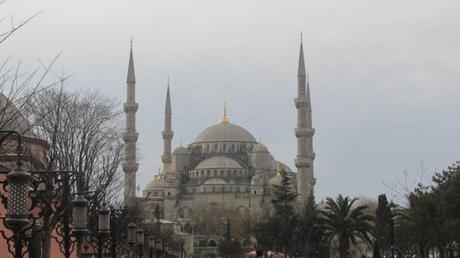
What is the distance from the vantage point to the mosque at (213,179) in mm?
111000

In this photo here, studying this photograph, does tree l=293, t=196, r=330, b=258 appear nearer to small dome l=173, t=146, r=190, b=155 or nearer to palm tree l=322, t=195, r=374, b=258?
palm tree l=322, t=195, r=374, b=258

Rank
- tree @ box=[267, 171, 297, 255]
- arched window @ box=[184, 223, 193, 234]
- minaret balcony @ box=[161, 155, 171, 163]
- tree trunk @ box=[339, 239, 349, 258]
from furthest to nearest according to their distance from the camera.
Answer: minaret balcony @ box=[161, 155, 171, 163]
arched window @ box=[184, 223, 193, 234]
tree @ box=[267, 171, 297, 255]
tree trunk @ box=[339, 239, 349, 258]

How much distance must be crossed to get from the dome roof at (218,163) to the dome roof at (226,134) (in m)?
5.46

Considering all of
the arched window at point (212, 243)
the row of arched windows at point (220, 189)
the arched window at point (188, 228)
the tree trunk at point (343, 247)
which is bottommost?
the tree trunk at point (343, 247)

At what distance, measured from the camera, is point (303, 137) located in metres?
88.7

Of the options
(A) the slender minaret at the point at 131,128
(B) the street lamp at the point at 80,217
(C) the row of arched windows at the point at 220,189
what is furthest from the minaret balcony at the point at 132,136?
(B) the street lamp at the point at 80,217

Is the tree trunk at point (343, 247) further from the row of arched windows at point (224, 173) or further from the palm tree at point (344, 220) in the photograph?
the row of arched windows at point (224, 173)

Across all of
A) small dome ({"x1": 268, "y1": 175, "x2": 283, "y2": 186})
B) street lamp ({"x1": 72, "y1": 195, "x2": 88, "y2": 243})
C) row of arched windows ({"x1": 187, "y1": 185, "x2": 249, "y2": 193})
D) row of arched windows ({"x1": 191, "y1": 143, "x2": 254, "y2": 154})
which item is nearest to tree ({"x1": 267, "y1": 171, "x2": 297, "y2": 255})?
street lamp ({"x1": 72, "y1": 195, "x2": 88, "y2": 243})

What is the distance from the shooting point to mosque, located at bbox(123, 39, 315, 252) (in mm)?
111000

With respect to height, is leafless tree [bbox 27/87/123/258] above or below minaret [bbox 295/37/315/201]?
below

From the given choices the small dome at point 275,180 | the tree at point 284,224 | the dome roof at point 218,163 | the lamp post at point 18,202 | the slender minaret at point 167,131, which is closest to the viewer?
the lamp post at point 18,202

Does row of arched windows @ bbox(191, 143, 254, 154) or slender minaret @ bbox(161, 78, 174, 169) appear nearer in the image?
slender minaret @ bbox(161, 78, 174, 169)

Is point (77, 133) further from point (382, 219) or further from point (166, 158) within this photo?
point (166, 158)

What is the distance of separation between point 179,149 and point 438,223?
305 feet
